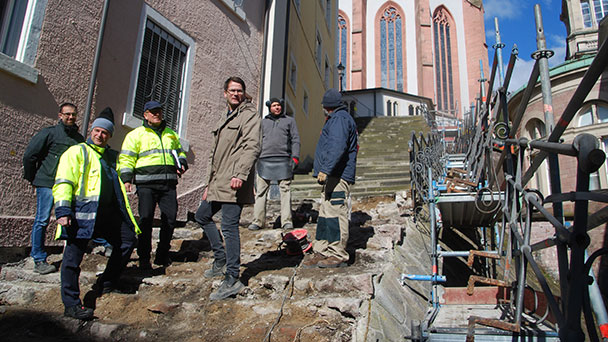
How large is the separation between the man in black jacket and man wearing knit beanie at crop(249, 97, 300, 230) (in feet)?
8.27

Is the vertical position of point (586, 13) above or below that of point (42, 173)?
above

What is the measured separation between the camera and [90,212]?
3279mm

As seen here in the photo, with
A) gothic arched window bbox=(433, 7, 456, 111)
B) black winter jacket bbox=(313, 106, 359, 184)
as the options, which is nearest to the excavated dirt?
black winter jacket bbox=(313, 106, 359, 184)

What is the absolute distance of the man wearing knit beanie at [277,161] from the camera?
591cm

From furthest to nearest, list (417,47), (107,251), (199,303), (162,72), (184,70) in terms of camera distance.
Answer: (417,47) < (184,70) < (162,72) < (107,251) < (199,303)

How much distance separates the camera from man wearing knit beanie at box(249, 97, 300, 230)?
5.91m

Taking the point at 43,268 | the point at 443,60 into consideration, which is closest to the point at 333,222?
the point at 43,268

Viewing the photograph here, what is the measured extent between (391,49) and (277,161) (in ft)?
124

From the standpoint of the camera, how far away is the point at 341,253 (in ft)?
12.4

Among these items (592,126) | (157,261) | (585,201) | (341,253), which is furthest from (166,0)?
(592,126)

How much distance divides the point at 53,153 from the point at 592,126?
15916 mm

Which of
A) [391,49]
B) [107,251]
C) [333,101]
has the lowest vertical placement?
[107,251]

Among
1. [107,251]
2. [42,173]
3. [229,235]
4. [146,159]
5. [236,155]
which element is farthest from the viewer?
[107,251]

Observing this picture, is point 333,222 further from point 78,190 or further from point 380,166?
point 380,166
